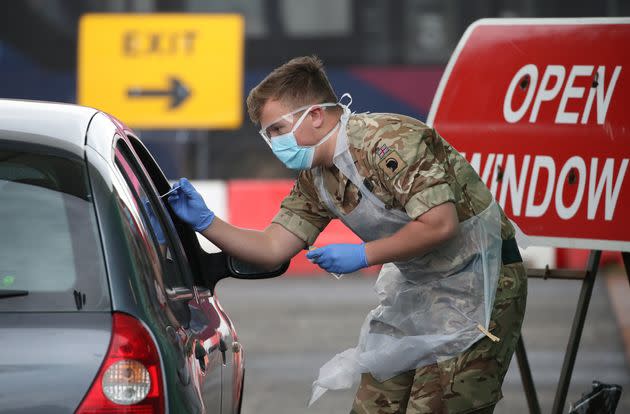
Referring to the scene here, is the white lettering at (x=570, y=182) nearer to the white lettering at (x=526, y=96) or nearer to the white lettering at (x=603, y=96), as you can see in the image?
the white lettering at (x=603, y=96)

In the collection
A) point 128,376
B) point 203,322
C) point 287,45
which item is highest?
point 128,376

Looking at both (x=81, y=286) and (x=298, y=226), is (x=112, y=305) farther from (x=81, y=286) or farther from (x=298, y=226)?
(x=298, y=226)

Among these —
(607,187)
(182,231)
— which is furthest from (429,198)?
(607,187)

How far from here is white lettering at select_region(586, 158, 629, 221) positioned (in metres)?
5.47

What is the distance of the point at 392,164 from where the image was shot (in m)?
3.99

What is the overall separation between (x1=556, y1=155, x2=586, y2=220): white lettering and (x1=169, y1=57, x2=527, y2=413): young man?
1.30 m

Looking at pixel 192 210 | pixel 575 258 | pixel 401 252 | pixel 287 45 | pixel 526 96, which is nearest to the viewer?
pixel 401 252

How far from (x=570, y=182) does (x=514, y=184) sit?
0.72 ft

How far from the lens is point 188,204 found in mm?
4477

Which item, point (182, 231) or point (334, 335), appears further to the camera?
point (334, 335)

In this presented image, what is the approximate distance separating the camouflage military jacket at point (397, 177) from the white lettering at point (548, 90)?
4.67 feet

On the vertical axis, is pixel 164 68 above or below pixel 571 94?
below

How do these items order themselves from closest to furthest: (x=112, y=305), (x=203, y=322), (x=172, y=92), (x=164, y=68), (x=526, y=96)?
(x=112, y=305)
(x=203, y=322)
(x=526, y=96)
(x=172, y=92)
(x=164, y=68)

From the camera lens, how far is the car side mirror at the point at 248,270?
14.6 ft
